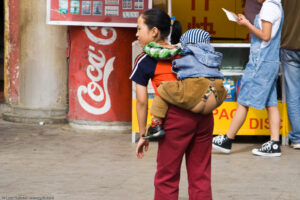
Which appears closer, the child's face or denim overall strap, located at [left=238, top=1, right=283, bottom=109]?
the child's face

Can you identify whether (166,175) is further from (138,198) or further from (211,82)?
(138,198)

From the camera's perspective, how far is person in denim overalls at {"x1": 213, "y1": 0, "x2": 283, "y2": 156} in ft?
18.7

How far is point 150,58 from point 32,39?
14.5ft

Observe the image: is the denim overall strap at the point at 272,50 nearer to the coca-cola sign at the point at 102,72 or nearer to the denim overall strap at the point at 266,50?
the denim overall strap at the point at 266,50

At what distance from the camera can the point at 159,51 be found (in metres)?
3.27

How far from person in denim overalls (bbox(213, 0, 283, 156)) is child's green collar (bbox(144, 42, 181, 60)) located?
2480mm

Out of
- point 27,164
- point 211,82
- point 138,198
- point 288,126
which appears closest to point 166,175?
point 211,82

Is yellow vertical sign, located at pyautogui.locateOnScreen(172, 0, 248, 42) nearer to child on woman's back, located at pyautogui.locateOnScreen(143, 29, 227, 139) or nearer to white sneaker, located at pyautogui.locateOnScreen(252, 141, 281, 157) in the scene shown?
white sneaker, located at pyautogui.locateOnScreen(252, 141, 281, 157)

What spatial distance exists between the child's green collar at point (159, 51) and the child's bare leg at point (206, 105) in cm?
31

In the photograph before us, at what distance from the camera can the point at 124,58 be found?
6.85m

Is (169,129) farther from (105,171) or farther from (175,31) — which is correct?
(175,31)

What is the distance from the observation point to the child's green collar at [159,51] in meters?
3.27

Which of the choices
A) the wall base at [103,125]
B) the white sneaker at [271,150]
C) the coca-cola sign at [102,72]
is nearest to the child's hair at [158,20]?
the white sneaker at [271,150]

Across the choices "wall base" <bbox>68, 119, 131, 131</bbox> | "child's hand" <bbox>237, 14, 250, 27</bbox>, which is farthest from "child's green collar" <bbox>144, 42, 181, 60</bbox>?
"wall base" <bbox>68, 119, 131, 131</bbox>
